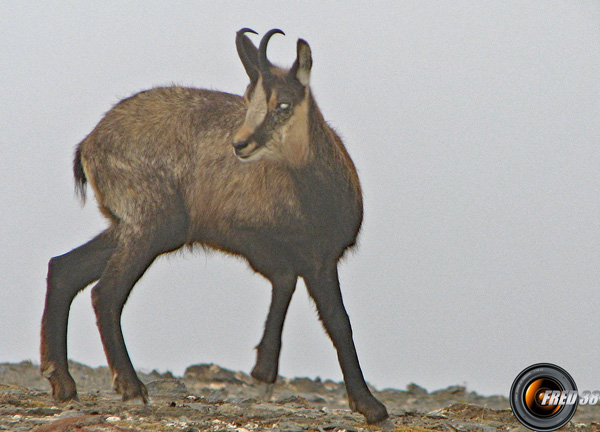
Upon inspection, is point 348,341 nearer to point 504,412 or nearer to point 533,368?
point 533,368

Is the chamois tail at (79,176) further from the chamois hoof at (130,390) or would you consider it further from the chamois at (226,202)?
the chamois hoof at (130,390)

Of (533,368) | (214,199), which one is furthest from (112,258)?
(533,368)

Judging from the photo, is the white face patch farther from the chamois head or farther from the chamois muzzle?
the chamois muzzle

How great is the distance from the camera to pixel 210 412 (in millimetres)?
5043

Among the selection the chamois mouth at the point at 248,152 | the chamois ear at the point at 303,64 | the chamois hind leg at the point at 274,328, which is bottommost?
the chamois hind leg at the point at 274,328

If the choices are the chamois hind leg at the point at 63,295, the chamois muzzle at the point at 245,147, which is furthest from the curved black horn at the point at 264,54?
the chamois hind leg at the point at 63,295

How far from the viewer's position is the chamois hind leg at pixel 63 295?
5.50 m

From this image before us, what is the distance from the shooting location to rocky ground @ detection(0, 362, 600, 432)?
4.50m

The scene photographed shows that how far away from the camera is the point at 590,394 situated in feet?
18.0

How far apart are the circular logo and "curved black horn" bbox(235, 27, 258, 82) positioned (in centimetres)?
264

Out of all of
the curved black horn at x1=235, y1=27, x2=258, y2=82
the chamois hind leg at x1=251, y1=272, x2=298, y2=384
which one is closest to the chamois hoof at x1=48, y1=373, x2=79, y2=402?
the chamois hind leg at x1=251, y1=272, x2=298, y2=384

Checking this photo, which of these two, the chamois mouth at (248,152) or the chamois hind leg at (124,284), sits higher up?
the chamois mouth at (248,152)

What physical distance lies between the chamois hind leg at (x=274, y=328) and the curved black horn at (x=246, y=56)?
58.8 inches

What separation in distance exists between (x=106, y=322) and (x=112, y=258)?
17.9 inches
